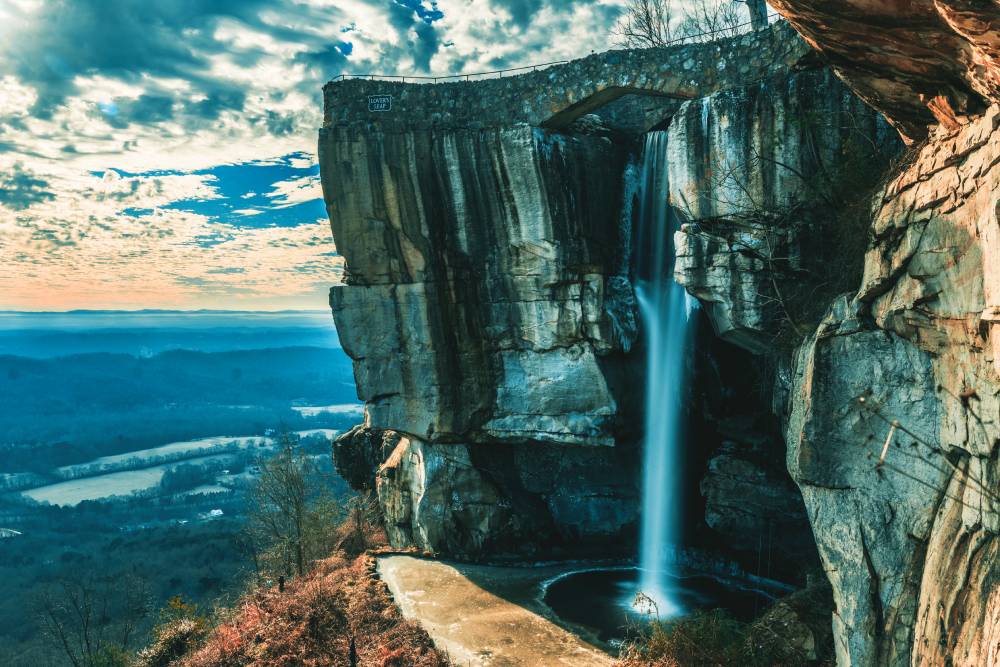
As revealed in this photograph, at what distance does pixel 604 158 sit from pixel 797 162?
25.0 feet

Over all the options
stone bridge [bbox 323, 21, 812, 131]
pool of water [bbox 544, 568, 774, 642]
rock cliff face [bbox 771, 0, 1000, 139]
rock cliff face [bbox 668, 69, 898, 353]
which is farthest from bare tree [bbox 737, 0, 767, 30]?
pool of water [bbox 544, 568, 774, 642]

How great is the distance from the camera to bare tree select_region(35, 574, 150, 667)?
89.4 ft

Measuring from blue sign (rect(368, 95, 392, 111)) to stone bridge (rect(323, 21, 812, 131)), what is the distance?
10 cm

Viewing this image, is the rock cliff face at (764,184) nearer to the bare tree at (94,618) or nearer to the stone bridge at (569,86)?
the stone bridge at (569,86)

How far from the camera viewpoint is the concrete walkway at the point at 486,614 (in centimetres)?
1534

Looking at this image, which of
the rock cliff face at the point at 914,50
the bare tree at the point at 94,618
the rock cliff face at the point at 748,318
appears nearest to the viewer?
the rock cliff face at the point at 914,50

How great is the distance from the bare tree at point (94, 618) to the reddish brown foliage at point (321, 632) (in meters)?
10.8

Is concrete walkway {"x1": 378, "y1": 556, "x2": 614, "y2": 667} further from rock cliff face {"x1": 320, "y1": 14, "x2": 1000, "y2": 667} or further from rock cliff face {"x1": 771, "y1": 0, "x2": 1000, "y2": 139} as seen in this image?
rock cliff face {"x1": 771, "y1": 0, "x2": 1000, "y2": 139}

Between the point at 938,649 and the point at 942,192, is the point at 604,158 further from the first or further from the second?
the point at 938,649

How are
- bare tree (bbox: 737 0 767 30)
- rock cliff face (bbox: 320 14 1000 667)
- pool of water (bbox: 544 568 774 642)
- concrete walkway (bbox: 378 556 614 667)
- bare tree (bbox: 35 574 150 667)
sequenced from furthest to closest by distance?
bare tree (bbox: 35 574 150 667) → bare tree (bbox: 737 0 767 30) → pool of water (bbox: 544 568 774 642) → concrete walkway (bbox: 378 556 614 667) → rock cliff face (bbox: 320 14 1000 667)

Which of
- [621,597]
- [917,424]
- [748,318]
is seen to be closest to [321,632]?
[621,597]

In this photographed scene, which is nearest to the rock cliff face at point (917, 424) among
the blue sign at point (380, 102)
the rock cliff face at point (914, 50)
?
the rock cliff face at point (914, 50)

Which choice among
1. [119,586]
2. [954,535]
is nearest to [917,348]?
[954,535]

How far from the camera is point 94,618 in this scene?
4484 cm
